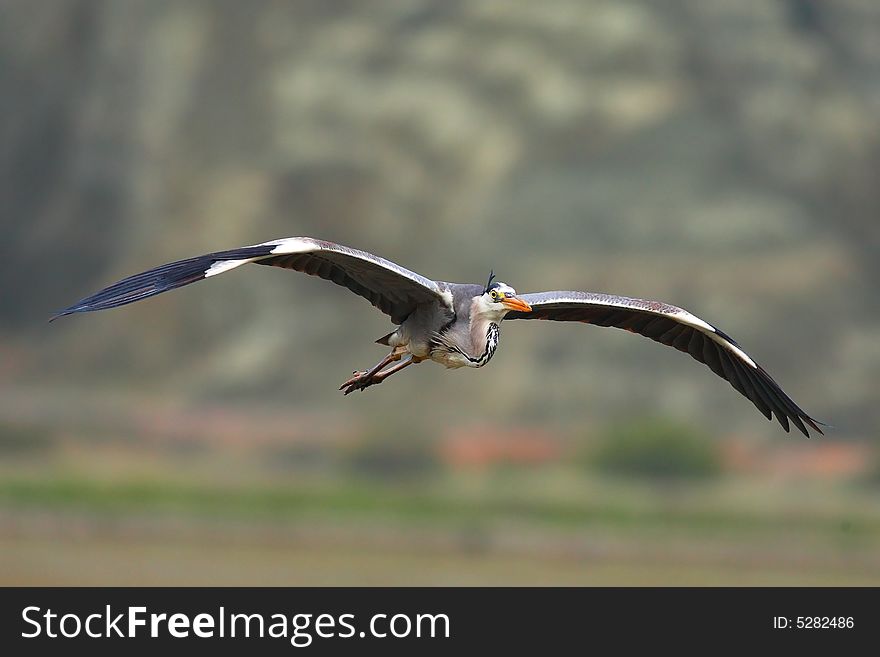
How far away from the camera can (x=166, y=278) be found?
396 inches

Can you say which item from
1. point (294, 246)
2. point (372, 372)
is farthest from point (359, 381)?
point (294, 246)

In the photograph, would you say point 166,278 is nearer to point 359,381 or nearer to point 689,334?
point 359,381

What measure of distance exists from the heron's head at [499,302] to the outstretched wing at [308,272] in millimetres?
408

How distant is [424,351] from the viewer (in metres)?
12.5

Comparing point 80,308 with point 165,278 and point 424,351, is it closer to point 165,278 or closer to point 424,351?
point 165,278

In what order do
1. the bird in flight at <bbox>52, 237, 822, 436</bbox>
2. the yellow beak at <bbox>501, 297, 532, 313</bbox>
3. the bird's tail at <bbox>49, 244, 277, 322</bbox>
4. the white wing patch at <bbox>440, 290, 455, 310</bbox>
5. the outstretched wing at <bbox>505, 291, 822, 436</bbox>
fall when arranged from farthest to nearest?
the outstretched wing at <bbox>505, 291, 822, 436</bbox> < the white wing patch at <bbox>440, 290, 455, 310</bbox> < the yellow beak at <bbox>501, 297, 532, 313</bbox> < the bird in flight at <bbox>52, 237, 822, 436</bbox> < the bird's tail at <bbox>49, 244, 277, 322</bbox>

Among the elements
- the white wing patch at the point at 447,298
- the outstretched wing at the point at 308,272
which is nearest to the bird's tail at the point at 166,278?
the outstretched wing at the point at 308,272

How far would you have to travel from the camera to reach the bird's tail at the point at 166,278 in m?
9.73

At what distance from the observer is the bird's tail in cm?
973

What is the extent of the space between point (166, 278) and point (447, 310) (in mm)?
3135

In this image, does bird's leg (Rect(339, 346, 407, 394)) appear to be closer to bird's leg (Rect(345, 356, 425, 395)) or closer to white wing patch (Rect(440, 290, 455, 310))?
bird's leg (Rect(345, 356, 425, 395))

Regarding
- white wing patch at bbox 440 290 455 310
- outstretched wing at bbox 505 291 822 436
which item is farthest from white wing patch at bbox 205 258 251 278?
outstretched wing at bbox 505 291 822 436
